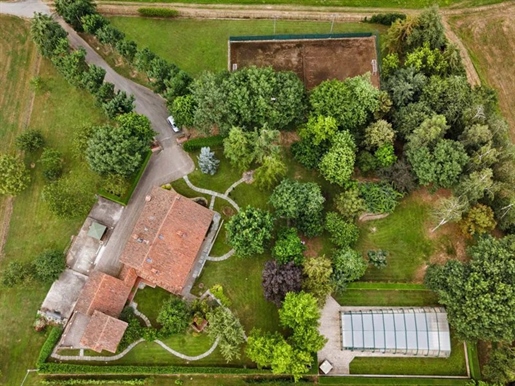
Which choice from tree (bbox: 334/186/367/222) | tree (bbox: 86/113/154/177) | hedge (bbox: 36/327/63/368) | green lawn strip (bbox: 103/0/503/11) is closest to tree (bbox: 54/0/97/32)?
green lawn strip (bbox: 103/0/503/11)

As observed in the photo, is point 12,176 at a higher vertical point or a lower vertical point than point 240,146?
lower

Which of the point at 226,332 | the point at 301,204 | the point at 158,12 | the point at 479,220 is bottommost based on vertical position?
the point at 226,332

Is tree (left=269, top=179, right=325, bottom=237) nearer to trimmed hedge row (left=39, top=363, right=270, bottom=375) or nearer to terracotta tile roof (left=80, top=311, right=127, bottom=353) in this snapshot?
trimmed hedge row (left=39, top=363, right=270, bottom=375)

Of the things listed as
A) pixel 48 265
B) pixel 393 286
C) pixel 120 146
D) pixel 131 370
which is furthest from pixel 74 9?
pixel 393 286

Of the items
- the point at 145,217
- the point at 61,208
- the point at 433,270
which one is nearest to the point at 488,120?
the point at 433,270

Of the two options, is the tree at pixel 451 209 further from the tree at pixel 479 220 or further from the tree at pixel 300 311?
the tree at pixel 300 311

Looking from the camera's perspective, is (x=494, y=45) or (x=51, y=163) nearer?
(x=51, y=163)

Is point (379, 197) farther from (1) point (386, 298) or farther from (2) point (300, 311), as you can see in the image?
(2) point (300, 311)

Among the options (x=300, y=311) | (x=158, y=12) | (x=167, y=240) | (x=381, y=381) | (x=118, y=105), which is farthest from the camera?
(x=158, y=12)
